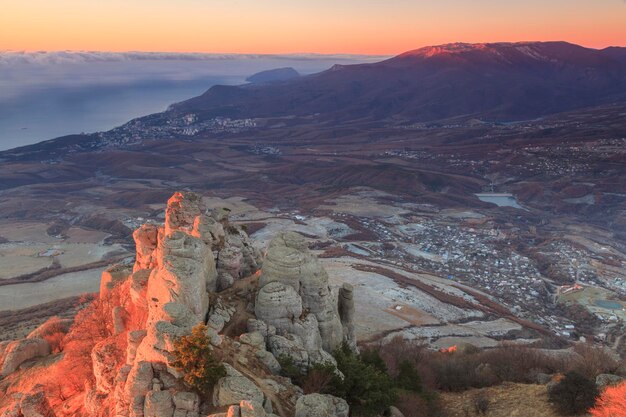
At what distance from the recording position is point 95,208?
138 meters

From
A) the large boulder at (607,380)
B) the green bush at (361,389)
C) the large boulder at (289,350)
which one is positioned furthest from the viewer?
the large boulder at (607,380)

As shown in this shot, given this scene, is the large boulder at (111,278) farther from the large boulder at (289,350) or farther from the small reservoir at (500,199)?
the small reservoir at (500,199)

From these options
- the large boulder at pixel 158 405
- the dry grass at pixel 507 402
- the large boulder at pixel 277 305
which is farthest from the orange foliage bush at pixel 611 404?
the large boulder at pixel 158 405

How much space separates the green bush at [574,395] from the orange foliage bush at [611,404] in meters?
0.67

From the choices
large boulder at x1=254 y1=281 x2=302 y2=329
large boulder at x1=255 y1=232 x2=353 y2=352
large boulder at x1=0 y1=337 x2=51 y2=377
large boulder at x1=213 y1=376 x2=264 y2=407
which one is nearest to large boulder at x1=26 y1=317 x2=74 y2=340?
large boulder at x1=0 y1=337 x2=51 y2=377

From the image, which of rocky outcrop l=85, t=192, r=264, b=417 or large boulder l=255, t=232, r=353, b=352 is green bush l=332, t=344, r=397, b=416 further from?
rocky outcrop l=85, t=192, r=264, b=417

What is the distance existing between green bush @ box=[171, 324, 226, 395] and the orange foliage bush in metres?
15.5

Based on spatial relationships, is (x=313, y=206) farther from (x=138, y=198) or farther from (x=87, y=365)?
(x=87, y=365)

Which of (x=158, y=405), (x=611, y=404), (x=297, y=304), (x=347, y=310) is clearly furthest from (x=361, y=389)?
(x=611, y=404)

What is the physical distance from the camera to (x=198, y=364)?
47.6ft

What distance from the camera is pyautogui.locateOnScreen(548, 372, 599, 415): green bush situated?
22.4m

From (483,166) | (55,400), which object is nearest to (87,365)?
(55,400)

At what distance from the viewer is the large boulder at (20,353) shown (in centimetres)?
2655

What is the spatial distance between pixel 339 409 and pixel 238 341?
4.43m
